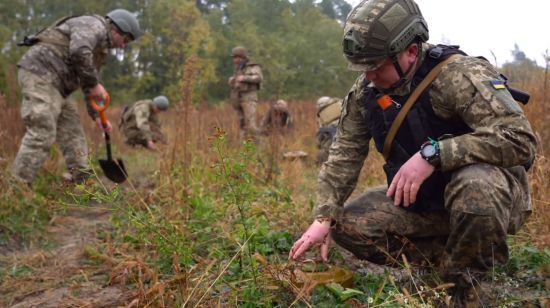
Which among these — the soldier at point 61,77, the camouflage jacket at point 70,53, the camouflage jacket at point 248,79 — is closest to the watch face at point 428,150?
the soldier at point 61,77

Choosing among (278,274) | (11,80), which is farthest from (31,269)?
(11,80)

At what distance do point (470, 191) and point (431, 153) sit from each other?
0.20 metres

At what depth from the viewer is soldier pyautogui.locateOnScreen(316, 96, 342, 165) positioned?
6203 mm

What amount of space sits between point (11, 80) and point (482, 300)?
5.76m

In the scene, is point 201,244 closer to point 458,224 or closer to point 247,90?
point 458,224

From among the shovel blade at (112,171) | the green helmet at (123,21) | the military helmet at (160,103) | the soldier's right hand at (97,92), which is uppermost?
the green helmet at (123,21)

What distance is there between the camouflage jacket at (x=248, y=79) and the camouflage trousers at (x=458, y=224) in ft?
22.0

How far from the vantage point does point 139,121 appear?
8672 millimetres

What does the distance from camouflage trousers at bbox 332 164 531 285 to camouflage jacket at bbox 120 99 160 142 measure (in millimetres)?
6562

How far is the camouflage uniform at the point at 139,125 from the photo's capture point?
28.2 ft

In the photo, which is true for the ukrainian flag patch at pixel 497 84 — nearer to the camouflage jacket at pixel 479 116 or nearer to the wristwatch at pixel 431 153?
the camouflage jacket at pixel 479 116

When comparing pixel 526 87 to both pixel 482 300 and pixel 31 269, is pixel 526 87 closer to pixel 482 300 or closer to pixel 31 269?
pixel 482 300

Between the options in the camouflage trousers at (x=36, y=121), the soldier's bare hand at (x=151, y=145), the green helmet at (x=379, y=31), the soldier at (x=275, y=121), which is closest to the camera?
the green helmet at (x=379, y=31)

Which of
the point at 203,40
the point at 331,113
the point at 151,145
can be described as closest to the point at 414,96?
the point at 331,113
